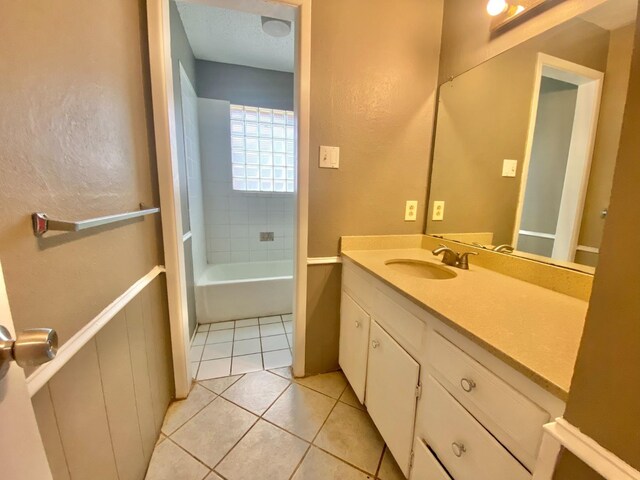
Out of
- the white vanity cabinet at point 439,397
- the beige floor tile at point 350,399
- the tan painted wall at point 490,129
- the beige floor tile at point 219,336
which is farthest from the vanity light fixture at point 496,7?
the beige floor tile at point 219,336

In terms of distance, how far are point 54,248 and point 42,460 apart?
0.41 m

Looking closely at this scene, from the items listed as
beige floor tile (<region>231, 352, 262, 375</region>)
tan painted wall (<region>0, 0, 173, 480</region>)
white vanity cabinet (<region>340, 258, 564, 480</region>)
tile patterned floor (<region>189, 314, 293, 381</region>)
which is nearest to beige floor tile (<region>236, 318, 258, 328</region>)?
tile patterned floor (<region>189, 314, 293, 381</region>)

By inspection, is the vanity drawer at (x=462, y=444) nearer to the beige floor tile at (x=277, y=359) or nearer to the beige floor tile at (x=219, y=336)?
the beige floor tile at (x=277, y=359)

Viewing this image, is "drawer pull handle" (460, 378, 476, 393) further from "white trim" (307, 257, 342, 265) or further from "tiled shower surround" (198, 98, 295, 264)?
"tiled shower surround" (198, 98, 295, 264)

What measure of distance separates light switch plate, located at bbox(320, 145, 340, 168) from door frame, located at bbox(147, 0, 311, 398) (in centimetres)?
9

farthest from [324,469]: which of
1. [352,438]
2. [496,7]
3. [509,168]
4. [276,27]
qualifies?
[276,27]

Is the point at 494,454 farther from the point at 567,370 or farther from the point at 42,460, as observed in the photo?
the point at 42,460

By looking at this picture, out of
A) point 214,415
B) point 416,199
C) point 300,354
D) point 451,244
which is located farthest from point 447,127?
point 214,415

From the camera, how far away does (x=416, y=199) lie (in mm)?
1607

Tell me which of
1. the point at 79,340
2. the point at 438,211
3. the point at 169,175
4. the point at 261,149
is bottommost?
the point at 79,340

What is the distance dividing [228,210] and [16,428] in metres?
2.60

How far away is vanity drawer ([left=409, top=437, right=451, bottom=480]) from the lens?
30.7 inches

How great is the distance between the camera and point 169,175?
1236 millimetres

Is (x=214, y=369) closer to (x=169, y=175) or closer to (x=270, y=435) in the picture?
(x=270, y=435)
